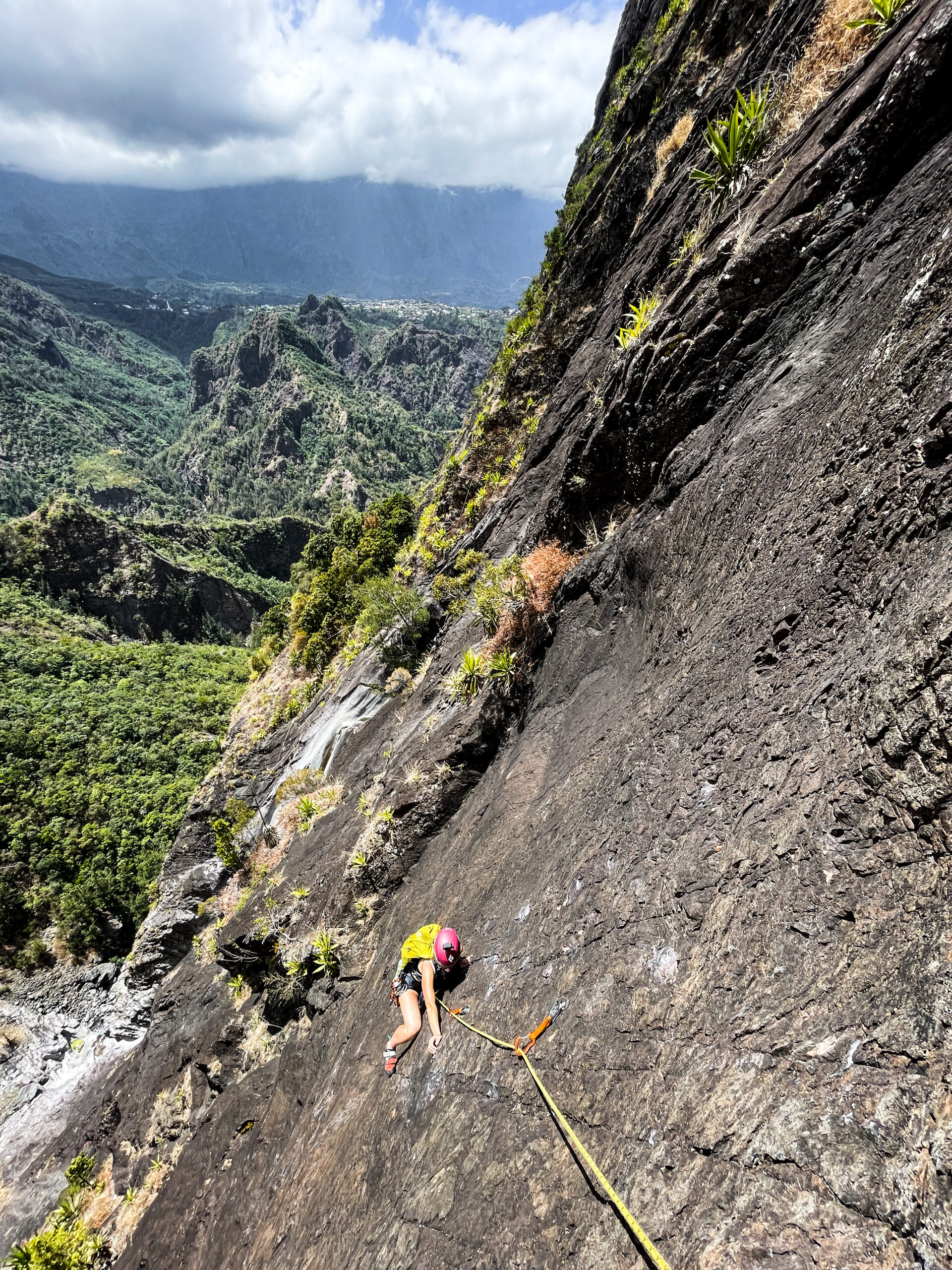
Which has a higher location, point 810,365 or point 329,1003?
point 810,365

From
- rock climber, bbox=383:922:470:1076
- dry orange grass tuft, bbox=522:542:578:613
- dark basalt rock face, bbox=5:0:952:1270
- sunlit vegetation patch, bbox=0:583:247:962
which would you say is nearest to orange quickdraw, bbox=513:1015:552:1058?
dark basalt rock face, bbox=5:0:952:1270

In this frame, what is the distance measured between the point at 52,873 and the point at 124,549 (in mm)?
73102

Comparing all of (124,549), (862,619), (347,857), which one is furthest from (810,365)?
(124,549)

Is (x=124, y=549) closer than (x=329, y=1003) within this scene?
No

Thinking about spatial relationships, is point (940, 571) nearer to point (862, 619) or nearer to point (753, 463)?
point (862, 619)

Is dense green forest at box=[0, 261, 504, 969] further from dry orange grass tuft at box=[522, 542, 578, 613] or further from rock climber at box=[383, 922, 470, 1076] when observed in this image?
rock climber at box=[383, 922, 470, 1076]

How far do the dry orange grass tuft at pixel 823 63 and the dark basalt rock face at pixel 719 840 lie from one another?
0.71 m

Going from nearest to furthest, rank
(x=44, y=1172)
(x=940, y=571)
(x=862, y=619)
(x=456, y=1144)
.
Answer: (x=940, y=571)
(x=862, y=619)
(x=456, y=1144)
(x=44, y=1172)

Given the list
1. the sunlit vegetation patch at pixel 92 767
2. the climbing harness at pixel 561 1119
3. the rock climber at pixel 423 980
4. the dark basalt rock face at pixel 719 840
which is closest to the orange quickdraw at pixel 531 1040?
the climbing harness at pixel 561 1119

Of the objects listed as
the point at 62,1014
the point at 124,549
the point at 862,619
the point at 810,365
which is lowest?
the point at 62,1014

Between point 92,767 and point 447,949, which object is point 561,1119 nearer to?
point 447,949

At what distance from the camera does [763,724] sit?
4023mm

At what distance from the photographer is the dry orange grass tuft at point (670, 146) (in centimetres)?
1107

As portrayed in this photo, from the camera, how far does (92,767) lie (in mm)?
55188
